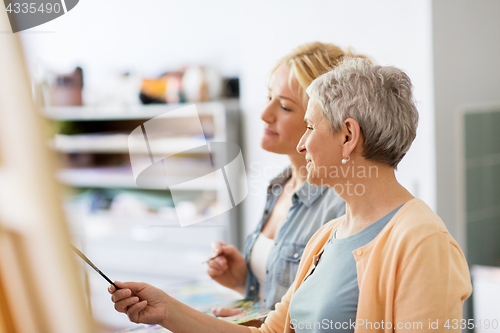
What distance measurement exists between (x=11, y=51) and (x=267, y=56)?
2.24 metres

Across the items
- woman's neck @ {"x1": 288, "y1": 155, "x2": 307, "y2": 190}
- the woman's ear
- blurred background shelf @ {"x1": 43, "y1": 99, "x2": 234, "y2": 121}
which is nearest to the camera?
the woman's ear

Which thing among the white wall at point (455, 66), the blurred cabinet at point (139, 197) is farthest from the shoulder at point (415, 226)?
the blurred cabinet at point (139, 197)

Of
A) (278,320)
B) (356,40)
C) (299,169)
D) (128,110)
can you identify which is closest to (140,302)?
(278,320)

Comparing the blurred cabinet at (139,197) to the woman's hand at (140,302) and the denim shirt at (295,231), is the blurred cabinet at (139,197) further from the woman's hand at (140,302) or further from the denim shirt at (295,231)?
the woman's hand at (140,302)

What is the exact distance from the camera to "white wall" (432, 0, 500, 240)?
1962 millimetres

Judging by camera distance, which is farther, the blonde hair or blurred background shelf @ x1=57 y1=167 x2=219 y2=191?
blurred background shelf @ x1=57 y1=167 x2=219 y2=191

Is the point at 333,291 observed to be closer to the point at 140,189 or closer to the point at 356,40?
the point at 356,40

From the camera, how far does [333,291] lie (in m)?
0.74

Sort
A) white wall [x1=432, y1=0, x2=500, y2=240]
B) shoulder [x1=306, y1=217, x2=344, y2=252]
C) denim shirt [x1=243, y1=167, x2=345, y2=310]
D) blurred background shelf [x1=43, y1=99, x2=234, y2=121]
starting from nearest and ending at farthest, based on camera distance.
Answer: shoulder [x1=306, y1=217, x2=344, y2=252], denim shirt [x1=243, y1=167, x2=345, y2=310], white wall [x1=432, y1=0, x2=500, y2=240], blurred background shelf [x1=43, y1=99, x2=234, y2=121]

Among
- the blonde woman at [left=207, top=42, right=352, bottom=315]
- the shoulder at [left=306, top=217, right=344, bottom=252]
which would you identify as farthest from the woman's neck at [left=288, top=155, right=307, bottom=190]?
the shoulder at [left=306, top=217, right=344, bottom=252]

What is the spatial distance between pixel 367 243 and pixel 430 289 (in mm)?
Result: 133

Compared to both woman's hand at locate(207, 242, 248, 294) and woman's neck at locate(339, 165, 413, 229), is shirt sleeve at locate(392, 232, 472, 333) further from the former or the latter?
woman's hand at locate(207, 242, 248, 294)

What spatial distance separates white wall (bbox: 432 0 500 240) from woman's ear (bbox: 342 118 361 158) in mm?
1381

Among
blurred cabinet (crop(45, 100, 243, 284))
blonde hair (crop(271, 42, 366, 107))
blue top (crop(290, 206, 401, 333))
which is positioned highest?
blonde hair (crop(271, 42, 366, 107))
